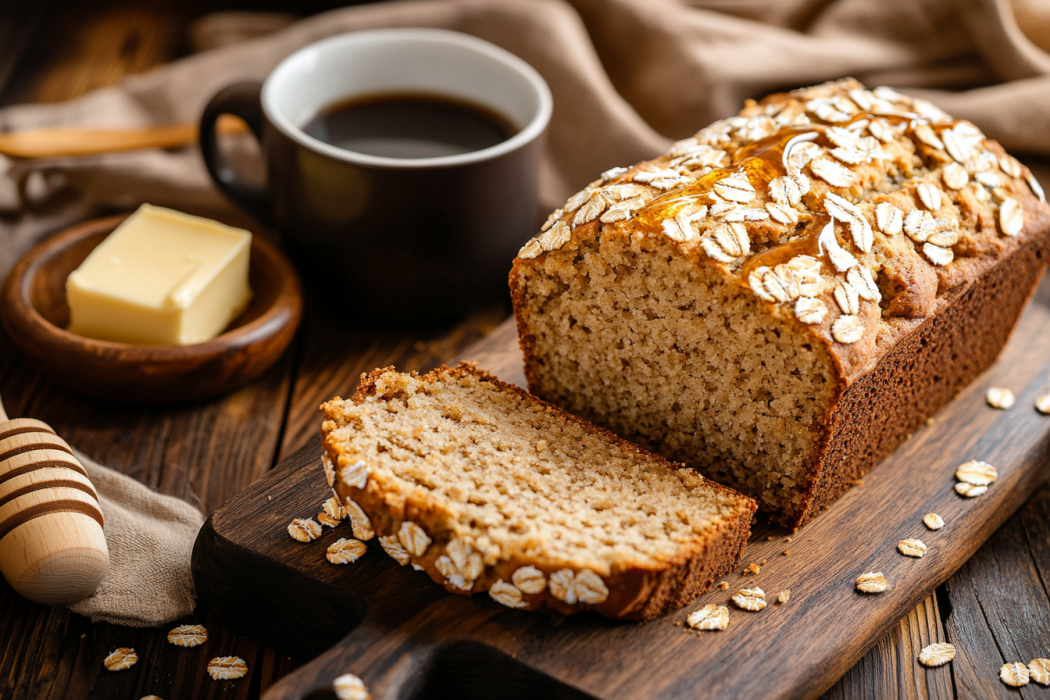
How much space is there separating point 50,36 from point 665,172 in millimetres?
2897

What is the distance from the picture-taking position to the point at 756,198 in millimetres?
2076

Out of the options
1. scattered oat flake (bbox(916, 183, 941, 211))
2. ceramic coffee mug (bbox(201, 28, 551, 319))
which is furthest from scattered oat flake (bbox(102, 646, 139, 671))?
scattered oat flake (bbox(916, 183, 941, 211))

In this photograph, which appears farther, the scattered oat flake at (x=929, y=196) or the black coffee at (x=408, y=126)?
the black coffee at (x=408, y=126)

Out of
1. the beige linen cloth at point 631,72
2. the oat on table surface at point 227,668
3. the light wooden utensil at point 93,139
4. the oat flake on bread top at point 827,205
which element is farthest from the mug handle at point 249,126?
the oat on table surface at point 227,668

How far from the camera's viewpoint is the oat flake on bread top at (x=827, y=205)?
1.94 metres

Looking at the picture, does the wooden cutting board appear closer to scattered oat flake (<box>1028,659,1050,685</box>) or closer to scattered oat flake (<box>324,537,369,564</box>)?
scattered oat flake (<box>324,537,369,564</box>)

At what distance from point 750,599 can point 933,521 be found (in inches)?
21.0

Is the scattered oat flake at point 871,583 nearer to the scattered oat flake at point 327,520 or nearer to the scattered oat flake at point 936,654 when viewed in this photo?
the scattered oat flake at point 936,654

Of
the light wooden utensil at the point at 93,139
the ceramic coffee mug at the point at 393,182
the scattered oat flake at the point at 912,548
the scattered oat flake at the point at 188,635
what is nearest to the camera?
the scattered oat flake at the point at 188,635

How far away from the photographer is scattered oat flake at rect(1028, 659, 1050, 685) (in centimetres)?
193

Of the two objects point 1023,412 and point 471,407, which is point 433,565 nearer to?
point 471,407

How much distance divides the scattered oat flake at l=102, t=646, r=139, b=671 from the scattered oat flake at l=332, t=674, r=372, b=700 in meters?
0.51

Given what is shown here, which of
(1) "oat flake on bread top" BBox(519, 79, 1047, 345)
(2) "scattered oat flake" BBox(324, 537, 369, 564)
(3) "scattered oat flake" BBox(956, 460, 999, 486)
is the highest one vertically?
(1) "oat flake on bread top" BBox(519, 79, 1047, 345)

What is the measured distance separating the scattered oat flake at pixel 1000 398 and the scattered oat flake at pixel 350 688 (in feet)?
5.89
